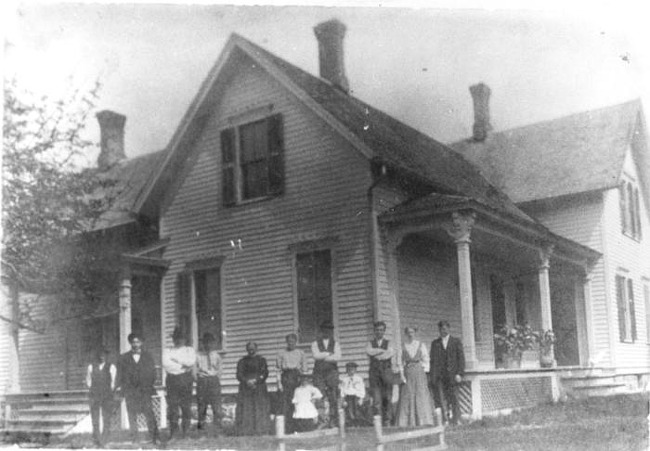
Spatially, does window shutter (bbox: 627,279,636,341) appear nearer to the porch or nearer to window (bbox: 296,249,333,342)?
the porch

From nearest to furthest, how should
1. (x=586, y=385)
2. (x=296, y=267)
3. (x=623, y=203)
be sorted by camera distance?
(x=296, y=267)
(x=586, y=385)
(x=623, y=203)

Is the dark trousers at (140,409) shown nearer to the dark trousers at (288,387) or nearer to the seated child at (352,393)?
the dark trousers at (288,387)

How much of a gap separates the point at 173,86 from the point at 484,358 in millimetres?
8086

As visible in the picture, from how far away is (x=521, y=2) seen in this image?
9.93 metres

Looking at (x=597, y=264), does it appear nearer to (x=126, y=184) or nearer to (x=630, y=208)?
(x=630, y=208)

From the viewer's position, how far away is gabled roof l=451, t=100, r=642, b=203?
18547mm

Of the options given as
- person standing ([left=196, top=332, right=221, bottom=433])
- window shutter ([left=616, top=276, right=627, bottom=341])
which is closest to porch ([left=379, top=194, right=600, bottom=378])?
window shutter ([left=616, top=276, right=627, bottom=341])

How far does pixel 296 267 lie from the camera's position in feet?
47.8

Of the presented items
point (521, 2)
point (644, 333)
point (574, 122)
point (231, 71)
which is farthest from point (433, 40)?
point (644, 333)

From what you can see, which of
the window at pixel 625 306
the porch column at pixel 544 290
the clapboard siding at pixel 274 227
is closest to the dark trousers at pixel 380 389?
the clapboard siding at pixel 274 227

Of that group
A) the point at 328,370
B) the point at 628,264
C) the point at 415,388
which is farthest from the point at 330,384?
the point at 628,264

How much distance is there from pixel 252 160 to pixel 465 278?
186 inches

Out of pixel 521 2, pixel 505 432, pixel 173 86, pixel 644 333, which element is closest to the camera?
pixel 521 2

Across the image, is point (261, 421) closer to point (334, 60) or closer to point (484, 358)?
point (484, 358)
